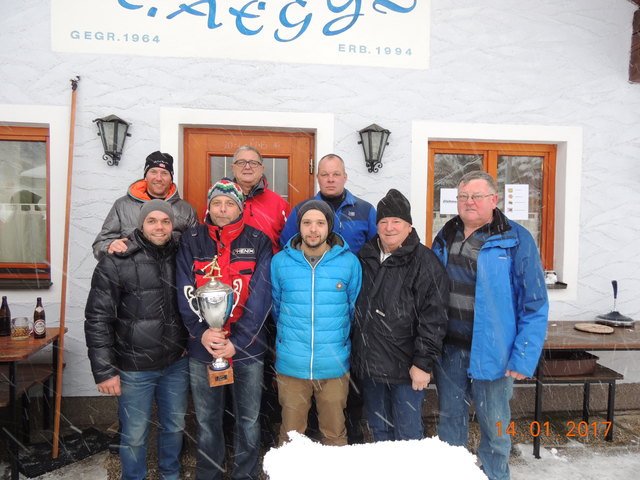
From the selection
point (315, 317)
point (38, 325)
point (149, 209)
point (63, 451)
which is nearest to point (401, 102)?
point (315, 317)

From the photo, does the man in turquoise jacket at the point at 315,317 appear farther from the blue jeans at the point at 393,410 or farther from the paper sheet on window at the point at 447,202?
the paper sheet on window at the point at 447,202

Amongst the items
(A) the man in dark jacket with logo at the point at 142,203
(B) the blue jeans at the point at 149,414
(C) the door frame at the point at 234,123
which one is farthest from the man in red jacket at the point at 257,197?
(B) the blue jeans at the point at 149,414

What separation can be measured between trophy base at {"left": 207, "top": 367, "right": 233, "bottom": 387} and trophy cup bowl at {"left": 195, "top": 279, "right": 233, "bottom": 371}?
0.02 metres

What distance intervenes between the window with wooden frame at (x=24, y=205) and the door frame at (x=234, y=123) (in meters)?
1.09

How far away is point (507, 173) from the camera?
412 cm

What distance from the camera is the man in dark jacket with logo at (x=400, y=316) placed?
2.43 metres

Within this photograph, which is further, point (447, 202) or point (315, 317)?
point (447, 202)

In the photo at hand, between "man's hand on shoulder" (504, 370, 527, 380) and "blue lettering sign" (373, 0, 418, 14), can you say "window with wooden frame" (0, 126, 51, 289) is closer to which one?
"blue lettering sign" (373, 0, 418, 14)

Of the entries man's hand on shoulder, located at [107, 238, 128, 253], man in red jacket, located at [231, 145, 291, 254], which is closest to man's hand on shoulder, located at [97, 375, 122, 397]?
man's hand on shoulder, located at [107, 238, 128, 253]

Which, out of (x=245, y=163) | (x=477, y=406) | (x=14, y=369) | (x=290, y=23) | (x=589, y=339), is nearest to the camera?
(x=477, y=406)

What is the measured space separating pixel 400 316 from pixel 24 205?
11.2ft

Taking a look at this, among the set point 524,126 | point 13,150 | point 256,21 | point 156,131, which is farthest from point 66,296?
point 524,126

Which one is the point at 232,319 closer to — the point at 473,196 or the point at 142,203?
the point at 142,203

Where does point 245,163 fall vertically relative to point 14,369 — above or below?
above
